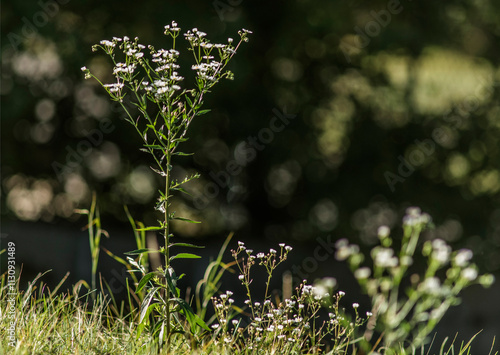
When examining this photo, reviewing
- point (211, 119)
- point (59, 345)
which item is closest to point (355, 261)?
point (59, 345)

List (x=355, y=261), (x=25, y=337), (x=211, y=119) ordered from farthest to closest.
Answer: (x=211, y=119) → (x=25, y=337) → (x=355, y=261)

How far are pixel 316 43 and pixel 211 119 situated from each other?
1.63 metres

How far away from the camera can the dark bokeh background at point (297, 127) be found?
6648 millimetres

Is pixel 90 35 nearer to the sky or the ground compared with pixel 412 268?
nearer to the sky

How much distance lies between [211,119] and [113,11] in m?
1.70

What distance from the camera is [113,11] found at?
668 cm

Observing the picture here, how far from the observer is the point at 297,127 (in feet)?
22.2

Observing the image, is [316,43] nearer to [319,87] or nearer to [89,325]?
[319,87]

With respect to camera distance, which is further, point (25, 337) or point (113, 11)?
point (113, 11)

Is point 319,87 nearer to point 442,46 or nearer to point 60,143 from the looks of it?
point 442,46

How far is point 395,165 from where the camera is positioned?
268 inches

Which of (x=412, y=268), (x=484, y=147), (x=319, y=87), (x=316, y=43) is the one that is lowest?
(x=412, y=268)

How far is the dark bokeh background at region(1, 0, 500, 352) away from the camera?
262 inches

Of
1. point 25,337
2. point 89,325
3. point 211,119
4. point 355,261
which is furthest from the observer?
point 211,119
